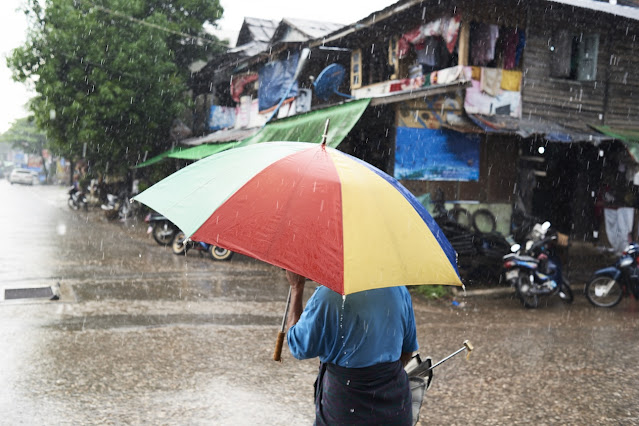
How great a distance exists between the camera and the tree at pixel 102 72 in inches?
808

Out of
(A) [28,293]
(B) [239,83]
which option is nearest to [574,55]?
(B) [239,83]

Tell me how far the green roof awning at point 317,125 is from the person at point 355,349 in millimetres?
7491

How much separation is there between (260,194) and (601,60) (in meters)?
13.5

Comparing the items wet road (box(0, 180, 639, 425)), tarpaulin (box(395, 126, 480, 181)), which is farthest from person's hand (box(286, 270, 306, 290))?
tarpaulin (box(395, 126, 480, 181))

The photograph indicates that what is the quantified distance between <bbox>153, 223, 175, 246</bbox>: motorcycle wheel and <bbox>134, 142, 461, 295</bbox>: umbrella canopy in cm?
1233

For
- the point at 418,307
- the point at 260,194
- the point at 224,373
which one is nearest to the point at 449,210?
the point at 418,307

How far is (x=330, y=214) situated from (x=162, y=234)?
13.1 meters

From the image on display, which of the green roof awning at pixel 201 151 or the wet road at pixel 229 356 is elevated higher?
the green roof awning at pixel 201 151

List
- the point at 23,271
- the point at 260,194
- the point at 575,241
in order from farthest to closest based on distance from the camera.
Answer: the point at 575,241 → the point at 23,271 → the point at 260,194

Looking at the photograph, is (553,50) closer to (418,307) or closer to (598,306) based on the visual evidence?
(598,306)

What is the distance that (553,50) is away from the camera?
13.1 metres

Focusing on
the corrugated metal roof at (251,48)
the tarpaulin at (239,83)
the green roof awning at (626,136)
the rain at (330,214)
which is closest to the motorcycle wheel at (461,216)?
the rain at (330,214)

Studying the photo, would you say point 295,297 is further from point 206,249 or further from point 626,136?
point 626,136

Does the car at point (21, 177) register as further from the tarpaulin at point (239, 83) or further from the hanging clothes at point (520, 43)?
the hanging clothes at point (520, 43)
